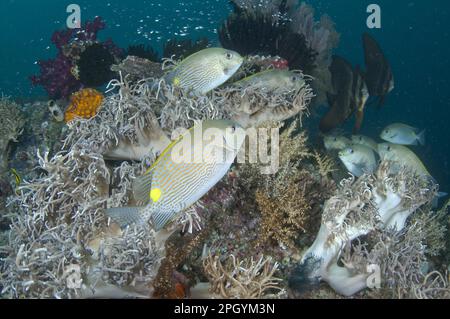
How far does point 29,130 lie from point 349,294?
20.3ft

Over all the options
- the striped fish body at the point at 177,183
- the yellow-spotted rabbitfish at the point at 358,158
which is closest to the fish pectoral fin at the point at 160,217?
the striped fish body at the point at 177,183

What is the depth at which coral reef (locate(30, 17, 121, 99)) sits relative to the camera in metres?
7.59

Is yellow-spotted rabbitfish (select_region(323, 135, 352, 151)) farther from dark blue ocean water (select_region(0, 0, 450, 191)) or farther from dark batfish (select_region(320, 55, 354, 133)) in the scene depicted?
dark blue ocean water (select_region(0, 0, 450, 191))

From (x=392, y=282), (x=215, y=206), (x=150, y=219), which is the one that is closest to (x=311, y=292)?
(x=392, y=282)

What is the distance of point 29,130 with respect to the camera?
6.53 meters

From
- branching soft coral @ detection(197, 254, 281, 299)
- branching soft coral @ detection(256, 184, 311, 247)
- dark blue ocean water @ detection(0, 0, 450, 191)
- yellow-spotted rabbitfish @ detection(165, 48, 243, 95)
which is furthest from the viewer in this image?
dark blue ocean water @ detection(0, 0, 450, 191)

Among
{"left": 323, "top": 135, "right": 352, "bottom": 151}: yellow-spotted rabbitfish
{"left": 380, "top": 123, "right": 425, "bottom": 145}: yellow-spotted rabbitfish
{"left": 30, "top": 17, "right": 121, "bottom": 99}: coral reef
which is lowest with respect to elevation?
{"left": 380, "top": 123, "right": 425, "bottom": 145}: yellow-spotted rabbitfish

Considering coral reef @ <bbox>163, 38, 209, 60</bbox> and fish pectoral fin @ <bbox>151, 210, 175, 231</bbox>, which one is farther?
coral reef @ <bbox>163, 38, 209, 60</bbox>

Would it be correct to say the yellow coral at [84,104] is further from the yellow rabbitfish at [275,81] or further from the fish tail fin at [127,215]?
the fish tail fin at [127,215]

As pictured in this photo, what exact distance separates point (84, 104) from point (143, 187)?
4.26 m

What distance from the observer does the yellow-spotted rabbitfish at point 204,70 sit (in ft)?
13.5

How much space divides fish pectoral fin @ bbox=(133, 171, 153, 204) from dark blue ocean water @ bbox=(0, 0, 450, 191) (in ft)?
124

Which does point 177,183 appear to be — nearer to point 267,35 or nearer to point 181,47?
point 267,35

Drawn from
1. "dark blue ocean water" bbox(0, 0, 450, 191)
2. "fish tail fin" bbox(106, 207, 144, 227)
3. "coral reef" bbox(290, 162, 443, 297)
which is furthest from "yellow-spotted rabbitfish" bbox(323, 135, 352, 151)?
"dark blue ocean water" bbox(0, 0, 450, 191)
